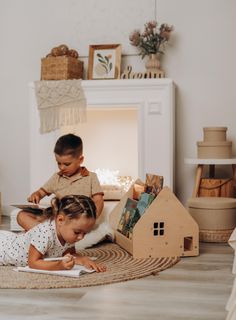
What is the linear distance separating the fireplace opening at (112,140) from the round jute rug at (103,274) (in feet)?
5.17

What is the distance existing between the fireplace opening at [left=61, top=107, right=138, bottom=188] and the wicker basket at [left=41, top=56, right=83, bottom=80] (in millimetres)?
439

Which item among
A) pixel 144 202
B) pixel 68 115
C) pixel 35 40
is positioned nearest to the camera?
pixel 144 202

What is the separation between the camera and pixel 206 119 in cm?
420

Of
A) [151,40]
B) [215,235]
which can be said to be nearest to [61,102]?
[151,40]

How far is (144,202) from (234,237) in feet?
4.12

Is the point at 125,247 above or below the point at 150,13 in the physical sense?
below

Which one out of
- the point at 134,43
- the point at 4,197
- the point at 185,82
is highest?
the point at 134,43

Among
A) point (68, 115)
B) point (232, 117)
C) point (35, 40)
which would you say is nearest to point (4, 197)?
point (68, 115)

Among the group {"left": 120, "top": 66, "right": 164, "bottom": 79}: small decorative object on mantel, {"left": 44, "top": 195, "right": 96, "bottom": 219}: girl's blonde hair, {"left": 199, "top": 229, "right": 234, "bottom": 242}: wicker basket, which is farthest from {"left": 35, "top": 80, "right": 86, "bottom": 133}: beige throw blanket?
{"left": 44, "top": 195, "right": 96, "bottom": 219}: girl's blonde hair

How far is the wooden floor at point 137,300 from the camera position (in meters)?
1.92

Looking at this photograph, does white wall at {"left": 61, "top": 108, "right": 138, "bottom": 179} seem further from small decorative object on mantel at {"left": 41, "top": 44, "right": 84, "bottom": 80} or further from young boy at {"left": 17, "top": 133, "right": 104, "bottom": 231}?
young boy at {"left": 17, "top": 133, "right": 104, "bottom": 231}

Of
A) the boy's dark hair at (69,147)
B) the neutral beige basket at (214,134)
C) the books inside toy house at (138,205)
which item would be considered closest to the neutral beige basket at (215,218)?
the books inside toy house at (138,205)

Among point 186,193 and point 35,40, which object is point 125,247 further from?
point 35,40

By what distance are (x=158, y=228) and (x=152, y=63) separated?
166 centimetres
